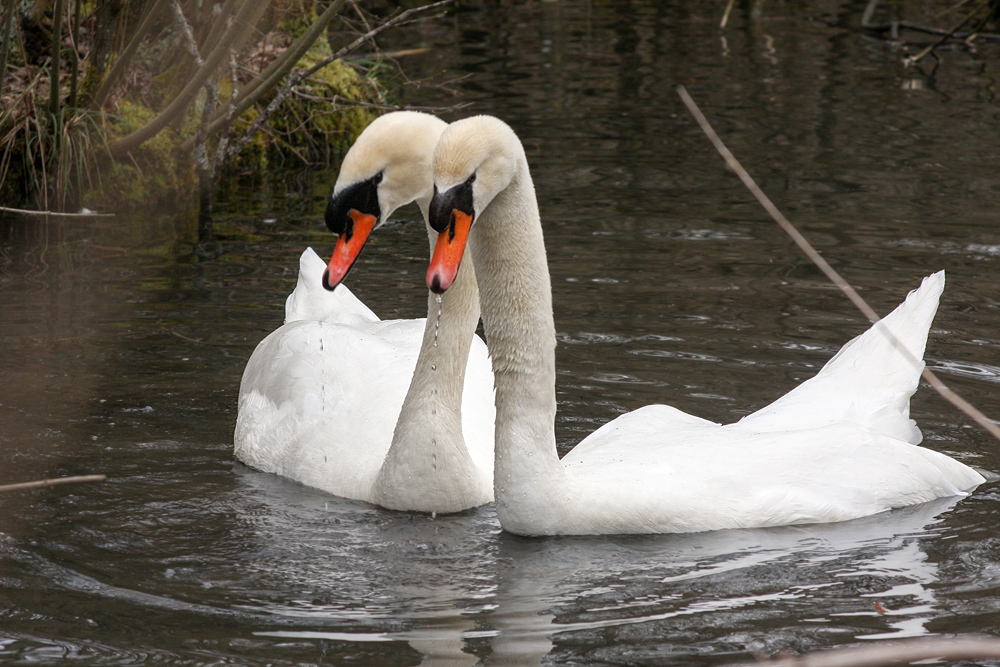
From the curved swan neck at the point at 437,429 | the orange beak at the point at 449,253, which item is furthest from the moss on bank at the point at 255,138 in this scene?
the orange beak at the point at 449,253

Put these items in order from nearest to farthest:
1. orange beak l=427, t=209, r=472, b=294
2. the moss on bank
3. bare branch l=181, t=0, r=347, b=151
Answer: orange beak l=427, t=209, r=472, b=294 → bare branch l=181, t=0, r=347, b=151 → the moss on bank

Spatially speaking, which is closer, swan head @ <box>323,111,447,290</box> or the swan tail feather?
swan head @ <box>323,111,447,290</box>

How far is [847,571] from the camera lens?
186 inches

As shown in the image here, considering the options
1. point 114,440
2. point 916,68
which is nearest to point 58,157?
point 114,440

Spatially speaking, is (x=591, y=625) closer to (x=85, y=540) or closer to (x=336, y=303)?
(x=85, y=540)

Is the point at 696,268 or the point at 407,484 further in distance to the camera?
the point at 696,268

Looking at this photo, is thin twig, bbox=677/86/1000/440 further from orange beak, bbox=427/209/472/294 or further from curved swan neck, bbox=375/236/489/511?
curved swan neck, bbox=375/236/489/511

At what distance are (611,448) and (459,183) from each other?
5.34ft

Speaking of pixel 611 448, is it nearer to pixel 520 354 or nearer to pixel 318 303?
pixel 520 354

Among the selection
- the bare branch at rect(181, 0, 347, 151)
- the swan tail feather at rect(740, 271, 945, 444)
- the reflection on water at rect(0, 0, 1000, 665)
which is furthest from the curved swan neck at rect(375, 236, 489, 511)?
the bare branch at rect(181, 0, 347, 151)

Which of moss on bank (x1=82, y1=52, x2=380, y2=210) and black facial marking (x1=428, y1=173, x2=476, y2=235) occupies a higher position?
moss on bank (x1=82, y1=52, x2=380, y2=210)

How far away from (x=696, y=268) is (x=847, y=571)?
443cm

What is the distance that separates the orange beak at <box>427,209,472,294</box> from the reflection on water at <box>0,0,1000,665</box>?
3.64 feet

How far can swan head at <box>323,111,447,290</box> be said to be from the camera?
488 cm
